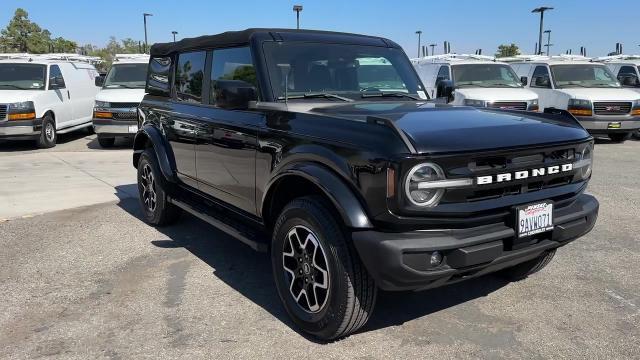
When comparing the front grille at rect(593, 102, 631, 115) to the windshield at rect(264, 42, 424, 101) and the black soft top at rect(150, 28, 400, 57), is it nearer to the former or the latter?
the black soft top at rect(150, 28, 400, 57)

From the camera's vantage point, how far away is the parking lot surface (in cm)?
326

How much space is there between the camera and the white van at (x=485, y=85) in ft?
38.2

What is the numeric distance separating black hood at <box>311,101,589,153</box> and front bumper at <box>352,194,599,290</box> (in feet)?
1.49

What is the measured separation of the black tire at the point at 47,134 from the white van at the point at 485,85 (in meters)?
8.47

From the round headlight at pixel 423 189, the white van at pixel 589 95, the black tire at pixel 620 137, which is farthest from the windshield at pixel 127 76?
the black tire at pixel 620 137

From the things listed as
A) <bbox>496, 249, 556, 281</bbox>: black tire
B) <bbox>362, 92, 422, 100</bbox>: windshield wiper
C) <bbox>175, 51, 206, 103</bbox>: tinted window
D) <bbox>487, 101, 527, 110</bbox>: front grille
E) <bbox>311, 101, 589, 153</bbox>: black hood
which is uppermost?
<bbox>175, 51, 206, 103</bbox>: tinted window

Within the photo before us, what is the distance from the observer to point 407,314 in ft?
12.2

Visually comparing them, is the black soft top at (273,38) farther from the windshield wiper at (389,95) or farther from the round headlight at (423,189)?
the round headlight at (423,189)

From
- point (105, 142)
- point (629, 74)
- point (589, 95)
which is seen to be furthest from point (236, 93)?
point (629, 74)

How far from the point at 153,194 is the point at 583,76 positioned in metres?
11.2

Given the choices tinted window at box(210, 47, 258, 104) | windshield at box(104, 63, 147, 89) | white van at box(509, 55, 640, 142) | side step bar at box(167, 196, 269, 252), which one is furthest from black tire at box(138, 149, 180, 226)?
white van at box(509, 55, 640, 142)

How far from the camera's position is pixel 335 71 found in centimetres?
435

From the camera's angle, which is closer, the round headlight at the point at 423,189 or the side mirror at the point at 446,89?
the round headlight at the point at 423,189

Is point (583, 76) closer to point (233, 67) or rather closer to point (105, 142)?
point (233, 67)
